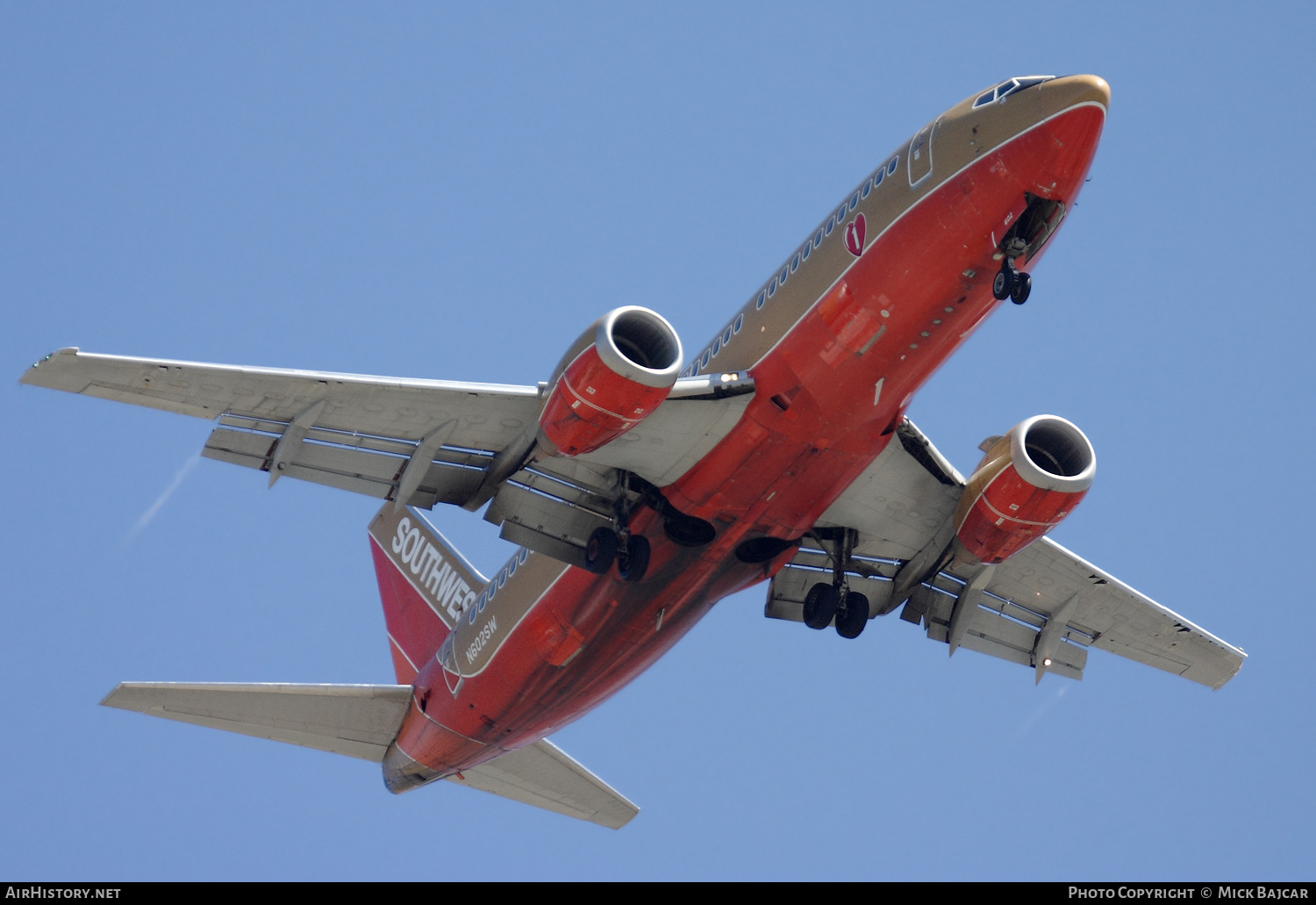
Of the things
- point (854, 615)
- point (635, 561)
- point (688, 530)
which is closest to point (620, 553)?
point (635, 561)

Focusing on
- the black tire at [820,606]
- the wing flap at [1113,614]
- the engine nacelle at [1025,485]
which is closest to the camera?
the engine nacelle at [1025,485]

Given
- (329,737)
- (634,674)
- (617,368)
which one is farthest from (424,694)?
(617,368)

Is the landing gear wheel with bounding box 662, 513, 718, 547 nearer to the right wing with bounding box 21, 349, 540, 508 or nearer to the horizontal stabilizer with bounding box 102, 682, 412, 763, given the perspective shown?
the right wing with bounding box 21, 349, 540, 508

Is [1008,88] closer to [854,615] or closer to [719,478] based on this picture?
[719,478]

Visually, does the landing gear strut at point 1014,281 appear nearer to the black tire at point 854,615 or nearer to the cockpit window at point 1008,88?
the cockpit window at point 1008,88

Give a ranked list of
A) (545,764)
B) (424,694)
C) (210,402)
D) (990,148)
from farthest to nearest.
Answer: (545,764)
(424,694)
(210,402)
(990,148)

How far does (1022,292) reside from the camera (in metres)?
17.9

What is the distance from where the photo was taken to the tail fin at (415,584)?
27109mm

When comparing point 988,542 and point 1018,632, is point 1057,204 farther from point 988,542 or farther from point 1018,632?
point 1018,632

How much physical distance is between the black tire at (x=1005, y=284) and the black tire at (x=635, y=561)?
6543 millimetres

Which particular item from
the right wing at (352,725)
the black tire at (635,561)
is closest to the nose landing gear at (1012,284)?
the black tire at (635,561)

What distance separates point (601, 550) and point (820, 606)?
4378 mm

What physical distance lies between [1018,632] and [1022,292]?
10.3 meters

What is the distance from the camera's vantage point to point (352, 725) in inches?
1036
